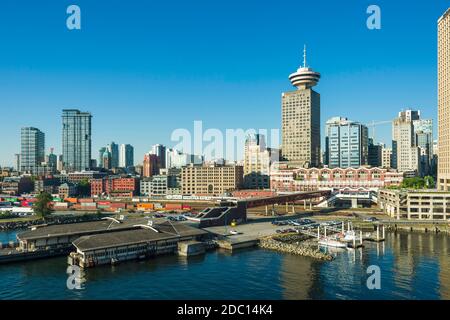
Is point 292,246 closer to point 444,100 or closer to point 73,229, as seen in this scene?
point 73,229

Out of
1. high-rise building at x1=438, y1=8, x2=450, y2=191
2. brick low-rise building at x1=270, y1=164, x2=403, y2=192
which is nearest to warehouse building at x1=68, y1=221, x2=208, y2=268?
high-rise building at x1=438, y1=8, x2=450, y2=191

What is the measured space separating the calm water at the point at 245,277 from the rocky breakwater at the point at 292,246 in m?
2.00

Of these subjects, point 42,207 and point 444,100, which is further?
point 444,100

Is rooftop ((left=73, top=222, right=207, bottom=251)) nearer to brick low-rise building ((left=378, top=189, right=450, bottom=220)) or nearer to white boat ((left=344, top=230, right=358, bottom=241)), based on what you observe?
white boat ((left=344, top=230, right=358, bottom=241))

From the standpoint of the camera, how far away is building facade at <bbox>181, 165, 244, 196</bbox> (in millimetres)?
161000

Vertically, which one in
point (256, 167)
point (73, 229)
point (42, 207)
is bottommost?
point (73, 229)

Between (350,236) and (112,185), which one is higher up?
(112,185)

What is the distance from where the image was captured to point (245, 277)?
46.2 m

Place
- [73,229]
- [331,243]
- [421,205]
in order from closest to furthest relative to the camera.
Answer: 1. [73,229]
2. [331,243]
3. [421,205]

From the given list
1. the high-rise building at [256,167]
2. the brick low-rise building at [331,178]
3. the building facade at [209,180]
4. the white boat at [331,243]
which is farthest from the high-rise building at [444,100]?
the high-rise building at [256,167]

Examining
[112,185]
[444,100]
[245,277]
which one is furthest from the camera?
[112,185]

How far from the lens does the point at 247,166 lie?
19325 centimetres

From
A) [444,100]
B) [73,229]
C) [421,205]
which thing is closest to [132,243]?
[73,229]

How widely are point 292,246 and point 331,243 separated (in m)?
8.24
